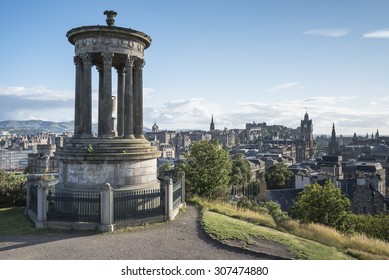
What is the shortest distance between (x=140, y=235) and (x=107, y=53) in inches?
379

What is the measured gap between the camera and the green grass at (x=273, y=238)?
12.6 m

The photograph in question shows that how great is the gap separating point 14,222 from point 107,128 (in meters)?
6.39

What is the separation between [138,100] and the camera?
20297mm

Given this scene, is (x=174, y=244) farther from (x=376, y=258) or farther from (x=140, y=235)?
(x=376, y=258)

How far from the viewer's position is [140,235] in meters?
14.1

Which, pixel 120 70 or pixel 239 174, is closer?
pixel 120 70

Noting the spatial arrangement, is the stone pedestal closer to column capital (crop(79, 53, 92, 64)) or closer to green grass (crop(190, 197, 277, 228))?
column capital (crop(79, 53, 92, 64))

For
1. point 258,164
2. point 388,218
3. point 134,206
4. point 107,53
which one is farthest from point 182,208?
point 258,164

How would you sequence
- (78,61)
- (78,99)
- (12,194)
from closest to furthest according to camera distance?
(78,61) < (78,99) < (12,194)

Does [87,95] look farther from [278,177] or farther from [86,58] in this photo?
[278,177]

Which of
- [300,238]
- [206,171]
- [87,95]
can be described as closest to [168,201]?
[300,238]

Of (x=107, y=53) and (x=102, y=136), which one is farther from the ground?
(x=107, y=53)

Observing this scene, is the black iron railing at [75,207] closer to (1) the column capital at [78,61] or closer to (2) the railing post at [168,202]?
(2) the railing post at [168,202]

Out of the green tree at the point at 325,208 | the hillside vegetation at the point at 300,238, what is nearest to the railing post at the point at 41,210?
the hillside vegetation at the point at 300,238
